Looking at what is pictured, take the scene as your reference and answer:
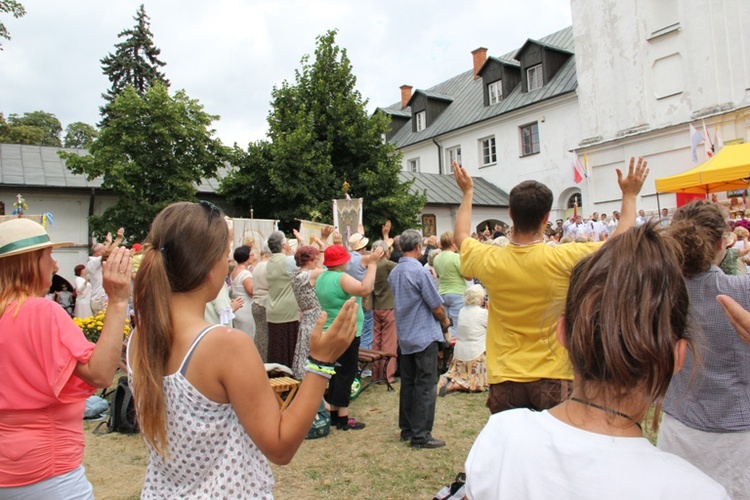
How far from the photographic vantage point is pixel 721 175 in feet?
36.4

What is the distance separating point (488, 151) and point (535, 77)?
4638mm

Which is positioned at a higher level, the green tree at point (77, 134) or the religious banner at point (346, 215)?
the green tree at point (77, 134)

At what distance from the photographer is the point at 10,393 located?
2.05 m

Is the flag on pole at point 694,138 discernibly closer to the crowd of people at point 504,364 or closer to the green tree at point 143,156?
the crowd of people at point 504,364

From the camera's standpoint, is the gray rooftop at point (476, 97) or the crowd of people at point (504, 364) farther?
the gray rooftop at point (476, 97)

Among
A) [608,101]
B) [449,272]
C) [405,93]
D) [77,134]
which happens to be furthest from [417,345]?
[77,134]

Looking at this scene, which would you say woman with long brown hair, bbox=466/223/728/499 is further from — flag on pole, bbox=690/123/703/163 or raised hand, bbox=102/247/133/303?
flag on pole, bbox=690/123/703/163

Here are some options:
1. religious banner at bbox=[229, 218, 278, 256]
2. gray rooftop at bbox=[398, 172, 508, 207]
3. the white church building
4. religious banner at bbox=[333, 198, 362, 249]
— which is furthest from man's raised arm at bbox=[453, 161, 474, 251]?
gray rooftop at bbox=[398, 172, 508, 207]

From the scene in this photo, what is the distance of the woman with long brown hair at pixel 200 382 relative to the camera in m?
1.50

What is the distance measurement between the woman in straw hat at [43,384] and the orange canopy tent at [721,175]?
12482 mm

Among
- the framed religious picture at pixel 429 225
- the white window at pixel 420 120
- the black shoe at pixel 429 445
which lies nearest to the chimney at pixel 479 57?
the white window at pixel 420 120

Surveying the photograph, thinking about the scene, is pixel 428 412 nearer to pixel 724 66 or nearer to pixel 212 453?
pixel 212 453

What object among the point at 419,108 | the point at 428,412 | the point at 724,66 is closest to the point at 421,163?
the point at 419,108

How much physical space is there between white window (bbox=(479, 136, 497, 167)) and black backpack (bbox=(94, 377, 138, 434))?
25.7 metres
